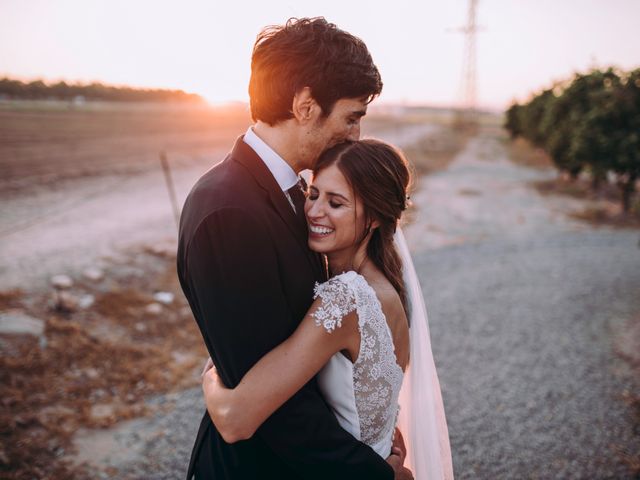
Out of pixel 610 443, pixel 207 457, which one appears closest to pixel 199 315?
pixel 207 457

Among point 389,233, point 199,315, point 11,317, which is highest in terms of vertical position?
point 389,233

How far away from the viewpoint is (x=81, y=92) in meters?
62.7

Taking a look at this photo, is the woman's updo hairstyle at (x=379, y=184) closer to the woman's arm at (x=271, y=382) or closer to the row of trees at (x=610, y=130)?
the woman's arm at (x=271, y=382)

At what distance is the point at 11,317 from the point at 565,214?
43.4 feet

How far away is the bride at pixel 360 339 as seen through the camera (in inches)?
54.2

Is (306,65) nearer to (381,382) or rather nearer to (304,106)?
(304,106)

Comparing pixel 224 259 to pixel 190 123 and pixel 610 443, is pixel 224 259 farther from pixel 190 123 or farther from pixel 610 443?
pixel 190 123

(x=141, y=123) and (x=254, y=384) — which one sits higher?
(x=141, y=123)

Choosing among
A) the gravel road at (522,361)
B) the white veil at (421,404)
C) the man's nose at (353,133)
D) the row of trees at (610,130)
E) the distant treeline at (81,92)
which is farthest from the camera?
the distant treeline at (81,92)

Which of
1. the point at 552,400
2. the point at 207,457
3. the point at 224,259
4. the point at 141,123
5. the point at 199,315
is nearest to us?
the point at 224,259

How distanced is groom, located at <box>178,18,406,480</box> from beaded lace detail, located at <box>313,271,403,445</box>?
0.11 m

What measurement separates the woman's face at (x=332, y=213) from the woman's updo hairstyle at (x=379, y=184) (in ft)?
0.11

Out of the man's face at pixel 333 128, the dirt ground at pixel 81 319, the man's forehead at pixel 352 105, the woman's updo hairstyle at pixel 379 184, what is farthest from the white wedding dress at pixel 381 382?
the dirt ground at pixel 81 319

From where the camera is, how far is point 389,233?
190cm
